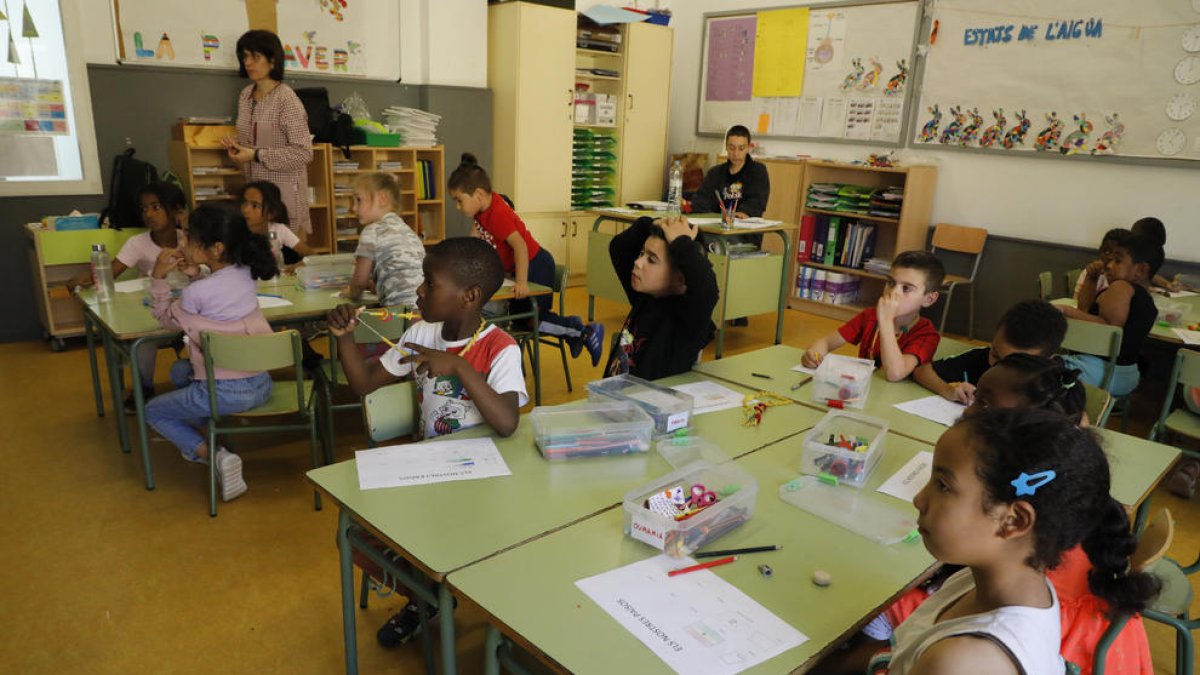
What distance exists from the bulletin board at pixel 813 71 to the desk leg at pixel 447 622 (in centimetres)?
559

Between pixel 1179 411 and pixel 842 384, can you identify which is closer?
pixel 842 384

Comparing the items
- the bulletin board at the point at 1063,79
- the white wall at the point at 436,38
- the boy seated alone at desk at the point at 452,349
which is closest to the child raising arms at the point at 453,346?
the boy seated alone at desk at the point at 452,349

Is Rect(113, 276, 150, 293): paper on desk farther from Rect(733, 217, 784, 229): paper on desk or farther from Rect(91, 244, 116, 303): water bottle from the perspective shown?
Rect(733, 217, 784, 229): paper on desk

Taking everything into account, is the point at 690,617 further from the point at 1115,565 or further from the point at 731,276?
the point at 731,276

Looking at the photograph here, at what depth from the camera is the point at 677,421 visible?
1.94 m

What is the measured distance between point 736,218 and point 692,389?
314 centimetres

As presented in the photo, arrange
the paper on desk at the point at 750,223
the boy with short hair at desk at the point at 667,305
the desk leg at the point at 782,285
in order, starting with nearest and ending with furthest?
the boy with short hair at desk at the point at 667,305 < the paper on desk at the point at 750,223 < the desk leg at the point at 782,285

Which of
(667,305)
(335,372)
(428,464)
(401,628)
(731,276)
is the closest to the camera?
(428,464)

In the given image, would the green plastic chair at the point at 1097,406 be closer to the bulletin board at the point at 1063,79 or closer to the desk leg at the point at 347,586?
the desk leg at the point at 347,586

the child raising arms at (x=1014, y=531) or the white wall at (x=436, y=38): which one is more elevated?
the white wall at (x=436, y=38)

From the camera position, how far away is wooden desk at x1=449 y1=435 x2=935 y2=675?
1135mm

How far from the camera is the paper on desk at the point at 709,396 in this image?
7.06ft

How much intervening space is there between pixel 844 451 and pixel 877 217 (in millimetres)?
4616

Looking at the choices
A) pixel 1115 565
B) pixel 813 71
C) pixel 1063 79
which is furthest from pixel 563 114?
pixel 1115 565
